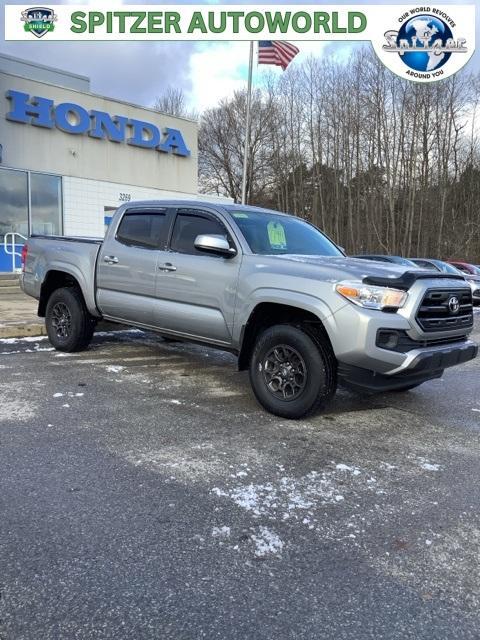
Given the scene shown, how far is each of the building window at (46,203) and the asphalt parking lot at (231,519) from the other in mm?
13052

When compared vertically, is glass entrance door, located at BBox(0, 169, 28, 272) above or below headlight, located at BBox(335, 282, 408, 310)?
above

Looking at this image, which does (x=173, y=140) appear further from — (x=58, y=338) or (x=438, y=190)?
(x=438, y=190)

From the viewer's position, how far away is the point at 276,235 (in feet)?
18.9

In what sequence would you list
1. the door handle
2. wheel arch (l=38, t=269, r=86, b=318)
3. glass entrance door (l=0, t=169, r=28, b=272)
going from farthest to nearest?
1. glass entrance door (l=0, t=169, r=28, b=272)
2. wheel arch (l=38, t=269, r=86, b=318)
3. the door handle

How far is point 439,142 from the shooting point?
39750mm

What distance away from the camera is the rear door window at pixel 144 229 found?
6158mm

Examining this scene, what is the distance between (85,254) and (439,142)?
38.7m

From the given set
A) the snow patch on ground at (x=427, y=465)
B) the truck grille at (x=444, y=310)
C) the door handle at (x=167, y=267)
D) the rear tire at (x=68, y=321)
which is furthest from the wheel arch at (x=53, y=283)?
the snow patch on ground at (x=427, y=465)

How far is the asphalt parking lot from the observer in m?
2.24

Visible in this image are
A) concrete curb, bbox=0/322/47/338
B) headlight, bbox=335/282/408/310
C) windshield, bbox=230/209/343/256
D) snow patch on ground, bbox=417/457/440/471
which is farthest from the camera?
concrete curb, bbox=0/322/47/338

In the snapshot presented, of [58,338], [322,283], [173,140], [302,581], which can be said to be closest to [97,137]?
[173,140]

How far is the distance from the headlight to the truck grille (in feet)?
0.85

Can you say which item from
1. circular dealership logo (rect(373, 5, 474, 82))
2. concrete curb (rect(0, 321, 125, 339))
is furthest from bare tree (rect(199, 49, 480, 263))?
concrete curb (rect(0, 321, 125, 339))

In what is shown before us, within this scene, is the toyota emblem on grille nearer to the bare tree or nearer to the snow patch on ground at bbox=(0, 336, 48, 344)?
the snow patch on ground at bbox=(0, 336, 48, 344)
